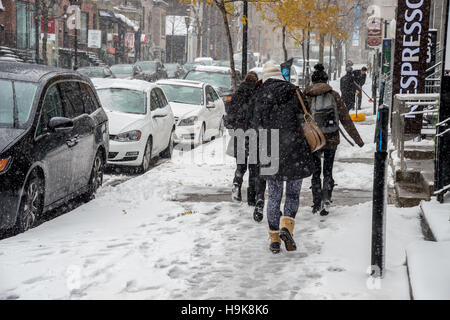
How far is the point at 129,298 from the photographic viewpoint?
4.94 m

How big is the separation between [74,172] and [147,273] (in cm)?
322

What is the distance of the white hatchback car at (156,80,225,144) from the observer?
1592 centimetres

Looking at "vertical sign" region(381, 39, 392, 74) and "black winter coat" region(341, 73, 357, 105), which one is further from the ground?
"vertical sign" region(381, 39, 392, 74)

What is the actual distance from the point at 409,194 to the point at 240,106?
2.28m

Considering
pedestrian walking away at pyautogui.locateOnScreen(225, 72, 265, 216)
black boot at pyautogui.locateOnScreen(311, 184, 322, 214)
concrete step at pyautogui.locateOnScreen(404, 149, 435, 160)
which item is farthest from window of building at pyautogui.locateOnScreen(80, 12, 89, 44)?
black boot at pyautogui.locateOnScreen(311, 184, 322, 214)

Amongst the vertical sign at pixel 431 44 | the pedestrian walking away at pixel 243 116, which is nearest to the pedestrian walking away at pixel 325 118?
the pedestrian walking away at pixel 243 116

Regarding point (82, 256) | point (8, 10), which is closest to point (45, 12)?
point (8, 10)

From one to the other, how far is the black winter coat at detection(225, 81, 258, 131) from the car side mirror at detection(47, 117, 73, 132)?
1.97 metres

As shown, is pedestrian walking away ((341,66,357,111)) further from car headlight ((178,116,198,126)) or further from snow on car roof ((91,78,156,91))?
snow on car roof ((91,78,156,91))

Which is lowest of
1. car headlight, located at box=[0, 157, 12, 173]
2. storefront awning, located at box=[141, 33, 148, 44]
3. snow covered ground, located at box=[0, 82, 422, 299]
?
snow covered ground, located at box=[0, 82, 422, 299]

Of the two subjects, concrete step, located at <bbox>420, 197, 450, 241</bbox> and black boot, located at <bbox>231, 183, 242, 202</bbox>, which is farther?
black boot, located at <bbox>231, 183, 242, 202</bbox>

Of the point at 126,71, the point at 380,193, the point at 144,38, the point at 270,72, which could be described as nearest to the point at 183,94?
the point at 270,72

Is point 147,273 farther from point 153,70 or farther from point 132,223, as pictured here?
point 153,70
